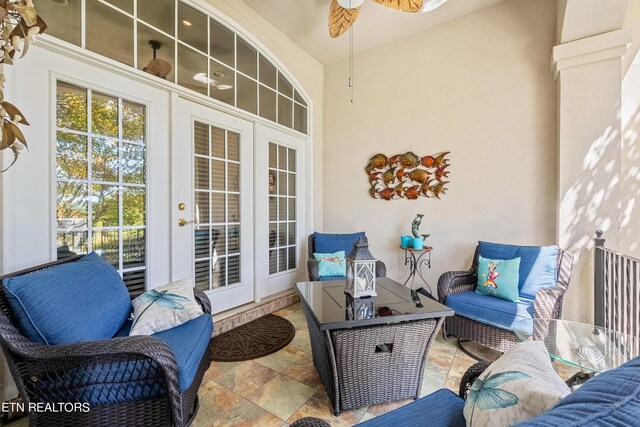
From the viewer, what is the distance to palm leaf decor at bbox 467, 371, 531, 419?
744mm

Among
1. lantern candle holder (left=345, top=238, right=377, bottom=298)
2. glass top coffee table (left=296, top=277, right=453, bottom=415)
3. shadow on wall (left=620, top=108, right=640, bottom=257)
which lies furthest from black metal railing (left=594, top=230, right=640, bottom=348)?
lantern candle holder (left=345, top=238, right=377, bottom=298)

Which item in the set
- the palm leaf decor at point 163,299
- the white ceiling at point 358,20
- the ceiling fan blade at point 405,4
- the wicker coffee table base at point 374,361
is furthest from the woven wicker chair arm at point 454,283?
the white ceiling at point 358,20

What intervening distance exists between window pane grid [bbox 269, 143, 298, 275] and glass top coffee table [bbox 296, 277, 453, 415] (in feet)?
6.16

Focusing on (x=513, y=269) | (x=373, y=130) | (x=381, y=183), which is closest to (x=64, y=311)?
(x=513, y=269)

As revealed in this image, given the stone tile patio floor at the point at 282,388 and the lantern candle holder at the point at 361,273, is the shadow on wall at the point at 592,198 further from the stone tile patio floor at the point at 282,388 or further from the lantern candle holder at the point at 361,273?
the lantern candle holder at the point at 361,273

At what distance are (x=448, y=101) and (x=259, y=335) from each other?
3187 mm

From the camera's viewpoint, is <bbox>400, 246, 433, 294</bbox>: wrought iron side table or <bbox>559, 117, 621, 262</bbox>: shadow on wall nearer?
<bbox>559, 117, 621, 262</bbox>: shadow on wall

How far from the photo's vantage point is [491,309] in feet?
7.17

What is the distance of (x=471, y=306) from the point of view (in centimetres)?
229

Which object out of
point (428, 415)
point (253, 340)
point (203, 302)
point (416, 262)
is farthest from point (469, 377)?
point (416, 262)

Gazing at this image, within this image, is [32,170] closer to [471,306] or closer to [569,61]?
[471,306]

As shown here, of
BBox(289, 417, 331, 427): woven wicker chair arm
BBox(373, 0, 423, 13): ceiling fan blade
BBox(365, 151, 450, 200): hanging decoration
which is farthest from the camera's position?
BBox(365, 151, 450, 200): hanging decoration

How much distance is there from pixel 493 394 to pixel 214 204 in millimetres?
2640

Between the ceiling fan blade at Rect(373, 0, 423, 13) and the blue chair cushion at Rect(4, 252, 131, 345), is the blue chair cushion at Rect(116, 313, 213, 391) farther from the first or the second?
the ceiling fan blade at Rect(373, 0, 423, 13)
